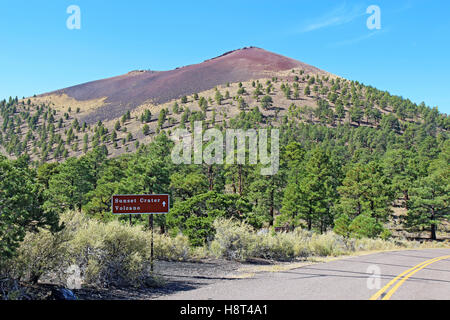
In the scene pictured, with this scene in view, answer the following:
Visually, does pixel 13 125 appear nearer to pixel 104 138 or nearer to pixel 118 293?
pixel 104 138

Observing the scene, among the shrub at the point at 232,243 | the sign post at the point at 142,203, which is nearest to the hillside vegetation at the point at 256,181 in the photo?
the shrub at the point at 232,243

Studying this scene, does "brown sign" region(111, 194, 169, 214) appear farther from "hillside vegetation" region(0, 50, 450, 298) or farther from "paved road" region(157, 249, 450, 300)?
"paved road" region(157, 249, 450, 300)

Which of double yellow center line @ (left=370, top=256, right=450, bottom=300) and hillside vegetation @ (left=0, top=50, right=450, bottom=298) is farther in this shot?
hillside vegetation @ (left=0, top=50, right=450, bottom=298)

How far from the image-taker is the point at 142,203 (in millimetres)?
12328

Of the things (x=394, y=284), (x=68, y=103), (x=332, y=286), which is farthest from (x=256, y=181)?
(x=68, y=103)

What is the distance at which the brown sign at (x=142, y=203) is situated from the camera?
1216cm

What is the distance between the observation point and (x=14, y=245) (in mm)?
7465

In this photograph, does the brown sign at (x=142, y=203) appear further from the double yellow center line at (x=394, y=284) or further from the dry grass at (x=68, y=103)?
the dry grass at (x=68, y=103)

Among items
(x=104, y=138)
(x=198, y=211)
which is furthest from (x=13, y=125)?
(x=198, y=211)

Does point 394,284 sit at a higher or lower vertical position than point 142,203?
lower

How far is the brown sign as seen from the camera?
12.2 meters

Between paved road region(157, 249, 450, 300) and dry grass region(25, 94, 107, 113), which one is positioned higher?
dry grass region(25, 94, 107, 113)

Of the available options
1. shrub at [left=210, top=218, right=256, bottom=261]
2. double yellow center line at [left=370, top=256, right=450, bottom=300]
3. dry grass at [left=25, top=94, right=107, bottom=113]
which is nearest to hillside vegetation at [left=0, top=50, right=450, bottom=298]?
shrub at [left=210, top=218, right=256, bottom=261]

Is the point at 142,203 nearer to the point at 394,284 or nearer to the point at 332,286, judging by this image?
the point at 332,286
